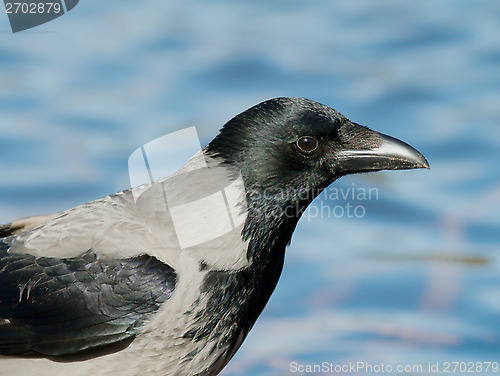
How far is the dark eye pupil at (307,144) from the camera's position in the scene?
5199mm

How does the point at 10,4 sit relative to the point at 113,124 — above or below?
above

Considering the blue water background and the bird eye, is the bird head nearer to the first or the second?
the bird eye

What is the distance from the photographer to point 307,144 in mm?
5211

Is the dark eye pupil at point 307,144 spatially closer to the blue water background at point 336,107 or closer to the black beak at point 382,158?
the black beak at point 382,158

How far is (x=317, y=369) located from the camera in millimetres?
7133

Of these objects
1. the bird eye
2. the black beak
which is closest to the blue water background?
the black beak

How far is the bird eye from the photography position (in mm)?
5199

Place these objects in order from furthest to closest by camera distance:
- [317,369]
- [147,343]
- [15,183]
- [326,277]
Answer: [15,183] < [326,277] < [317,369] < [147,343]

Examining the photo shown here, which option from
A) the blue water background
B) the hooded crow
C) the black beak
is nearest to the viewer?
the hooded crow

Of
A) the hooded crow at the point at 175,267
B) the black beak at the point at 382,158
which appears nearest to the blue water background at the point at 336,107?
the hooded crow at the point at 175,267

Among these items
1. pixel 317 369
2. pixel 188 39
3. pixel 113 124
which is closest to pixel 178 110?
pixel 113 124

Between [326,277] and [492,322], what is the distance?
134cm

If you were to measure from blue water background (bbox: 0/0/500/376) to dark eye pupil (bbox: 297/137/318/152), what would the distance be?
2362 millimetres

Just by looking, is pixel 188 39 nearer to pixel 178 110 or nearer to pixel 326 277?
pixel 178 110
